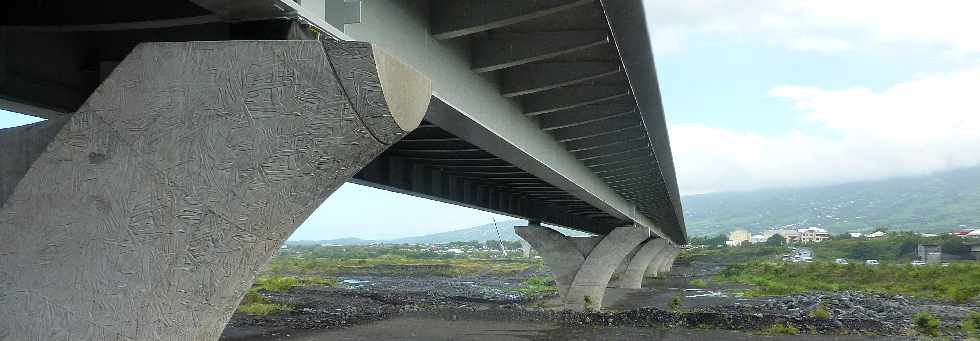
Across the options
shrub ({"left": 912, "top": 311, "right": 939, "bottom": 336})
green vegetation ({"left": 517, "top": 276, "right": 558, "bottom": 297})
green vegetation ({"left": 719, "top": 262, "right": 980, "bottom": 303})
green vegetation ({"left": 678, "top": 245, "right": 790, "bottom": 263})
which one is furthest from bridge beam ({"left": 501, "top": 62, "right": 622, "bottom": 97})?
green vegetation ({"left": 678, "top": 245, "right": 790, "bottom": 263})

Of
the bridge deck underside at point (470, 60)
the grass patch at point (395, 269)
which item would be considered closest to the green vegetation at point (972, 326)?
the bridge deck underside at point (470, 60)

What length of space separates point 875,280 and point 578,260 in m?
52.8

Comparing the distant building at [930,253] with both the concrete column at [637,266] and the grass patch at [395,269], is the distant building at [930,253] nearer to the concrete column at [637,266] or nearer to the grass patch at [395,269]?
the grass patch at [395,269]

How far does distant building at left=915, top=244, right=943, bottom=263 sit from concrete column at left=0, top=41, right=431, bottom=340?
135786mm

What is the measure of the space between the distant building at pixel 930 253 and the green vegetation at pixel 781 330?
105775 millimetres

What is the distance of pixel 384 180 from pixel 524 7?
30.5 feet

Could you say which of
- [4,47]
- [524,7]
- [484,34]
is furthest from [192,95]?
[484,34]

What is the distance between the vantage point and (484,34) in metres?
10.1

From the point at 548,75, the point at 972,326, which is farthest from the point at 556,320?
the point at 548,75

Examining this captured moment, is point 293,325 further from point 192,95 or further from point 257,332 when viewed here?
point 192,95

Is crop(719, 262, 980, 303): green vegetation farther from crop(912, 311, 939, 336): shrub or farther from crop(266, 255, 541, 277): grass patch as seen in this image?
crop(266, 255, 541, 277): grass patch

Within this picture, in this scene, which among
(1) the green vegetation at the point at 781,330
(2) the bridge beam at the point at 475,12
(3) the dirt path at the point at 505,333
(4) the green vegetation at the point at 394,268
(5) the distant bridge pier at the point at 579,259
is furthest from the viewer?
(4) the green vegetation at the point at 394,268

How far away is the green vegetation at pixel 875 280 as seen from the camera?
60.5m

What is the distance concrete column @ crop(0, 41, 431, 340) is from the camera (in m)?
5.10
